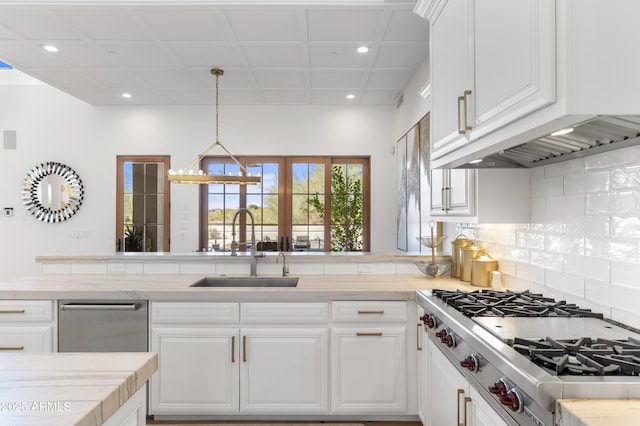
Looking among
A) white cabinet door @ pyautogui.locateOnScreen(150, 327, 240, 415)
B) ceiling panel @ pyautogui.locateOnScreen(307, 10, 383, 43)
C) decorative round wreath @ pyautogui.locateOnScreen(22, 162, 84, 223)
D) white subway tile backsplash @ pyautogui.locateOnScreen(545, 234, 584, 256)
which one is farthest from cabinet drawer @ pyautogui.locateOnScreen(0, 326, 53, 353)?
decorative round wreath @ pyautogui.locateOnScreen(22, 162, 84, 223)

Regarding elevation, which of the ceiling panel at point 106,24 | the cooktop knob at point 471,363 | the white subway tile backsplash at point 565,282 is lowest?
the cooktop knob at point 471,363

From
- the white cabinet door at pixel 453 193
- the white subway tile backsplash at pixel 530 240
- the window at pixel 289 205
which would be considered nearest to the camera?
the white subway tile backsplash at pixel 530 240

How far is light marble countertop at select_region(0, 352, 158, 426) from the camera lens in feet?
2.50

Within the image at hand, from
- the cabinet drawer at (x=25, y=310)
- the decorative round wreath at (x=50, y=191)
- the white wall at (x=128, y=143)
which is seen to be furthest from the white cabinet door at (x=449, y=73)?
the decorative round wreath at (x=50, y=191)

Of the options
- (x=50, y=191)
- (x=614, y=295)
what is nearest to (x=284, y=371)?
(x=614, y=295)

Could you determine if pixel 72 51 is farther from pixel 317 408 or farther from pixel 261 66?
pixel 317 408

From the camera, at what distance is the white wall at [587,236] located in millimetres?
1383

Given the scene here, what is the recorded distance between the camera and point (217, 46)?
3.29 metres

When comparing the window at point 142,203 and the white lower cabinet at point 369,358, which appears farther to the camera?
the window at point 142,203

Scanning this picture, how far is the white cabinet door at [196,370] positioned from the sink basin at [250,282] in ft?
1.64

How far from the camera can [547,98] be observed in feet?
3.40

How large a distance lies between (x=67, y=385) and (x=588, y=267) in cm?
182

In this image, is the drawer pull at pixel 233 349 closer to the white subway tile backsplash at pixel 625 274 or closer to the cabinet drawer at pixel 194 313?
the cabinet drawer at pixel 194 313

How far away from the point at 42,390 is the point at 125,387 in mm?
166
